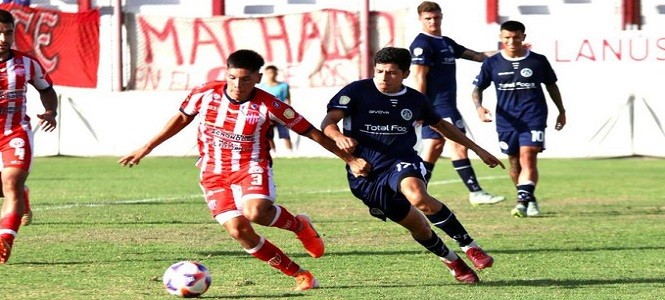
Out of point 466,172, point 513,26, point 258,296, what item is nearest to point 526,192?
point 466,172

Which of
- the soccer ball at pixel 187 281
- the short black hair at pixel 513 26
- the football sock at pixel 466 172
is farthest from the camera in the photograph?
the football sock at pixel 466 172

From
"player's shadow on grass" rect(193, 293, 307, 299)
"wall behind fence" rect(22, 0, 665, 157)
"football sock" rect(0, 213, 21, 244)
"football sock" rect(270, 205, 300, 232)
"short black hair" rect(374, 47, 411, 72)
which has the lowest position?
"wall behind fence" rect(22, 0, 665, 157)

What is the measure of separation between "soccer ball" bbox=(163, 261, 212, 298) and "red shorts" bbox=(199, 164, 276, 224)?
24.0 inches

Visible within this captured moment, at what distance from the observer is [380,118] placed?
8.81 meters

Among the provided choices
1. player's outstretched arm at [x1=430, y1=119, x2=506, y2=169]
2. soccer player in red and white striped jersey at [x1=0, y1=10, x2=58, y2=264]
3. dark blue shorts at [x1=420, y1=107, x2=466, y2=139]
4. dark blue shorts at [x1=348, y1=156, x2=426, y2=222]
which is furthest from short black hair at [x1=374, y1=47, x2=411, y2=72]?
dark blue shorts at [x1=420, y1=107, x2=466, y2=139]

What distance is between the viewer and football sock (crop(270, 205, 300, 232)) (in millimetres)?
8906

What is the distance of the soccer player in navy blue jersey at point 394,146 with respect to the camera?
872 cm

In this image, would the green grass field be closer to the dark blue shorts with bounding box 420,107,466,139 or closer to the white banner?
the dark blue shorts with bounding box 420,107,466,139

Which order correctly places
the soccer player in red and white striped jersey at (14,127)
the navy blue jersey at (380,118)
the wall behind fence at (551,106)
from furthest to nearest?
1. the wall behind fence at (551,106)
2. the soccer player in red and white striped jersey at (14,127)
3. the navy blue jersey at (380,118)

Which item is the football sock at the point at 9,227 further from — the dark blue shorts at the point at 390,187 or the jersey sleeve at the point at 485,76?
the jersey sleeve at the point at 485,76

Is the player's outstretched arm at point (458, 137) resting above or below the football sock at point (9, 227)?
above

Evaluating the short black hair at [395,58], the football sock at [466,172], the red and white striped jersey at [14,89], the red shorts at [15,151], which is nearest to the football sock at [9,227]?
the red shorts at [15,151]

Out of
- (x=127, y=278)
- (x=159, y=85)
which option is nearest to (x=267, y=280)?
(x=127, y=278)

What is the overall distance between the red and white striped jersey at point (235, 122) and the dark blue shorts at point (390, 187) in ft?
1.73
